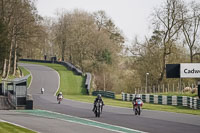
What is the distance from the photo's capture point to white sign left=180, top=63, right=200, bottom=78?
41812 mm

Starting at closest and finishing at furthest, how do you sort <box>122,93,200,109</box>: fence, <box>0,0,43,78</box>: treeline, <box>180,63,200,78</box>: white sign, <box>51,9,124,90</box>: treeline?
1. <box>122,93,200,109</box>: fence
2. <box>180,63,200,78</box>: white sign
3. <box>0,0,43,78</box>: treeline
4. <box>51,9,124,90</box>: treeline

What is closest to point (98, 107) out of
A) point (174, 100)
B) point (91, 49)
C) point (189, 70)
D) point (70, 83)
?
point (174, 100)

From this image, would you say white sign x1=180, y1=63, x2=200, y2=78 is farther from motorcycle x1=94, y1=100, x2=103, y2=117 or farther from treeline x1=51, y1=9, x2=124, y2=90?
treeline x1=51, y1=9, x2=124, y2=90

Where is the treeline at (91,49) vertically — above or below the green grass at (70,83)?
above

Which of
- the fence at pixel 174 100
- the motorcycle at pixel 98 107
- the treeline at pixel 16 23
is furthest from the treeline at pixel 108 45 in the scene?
the motorcycle at pixel 98 107

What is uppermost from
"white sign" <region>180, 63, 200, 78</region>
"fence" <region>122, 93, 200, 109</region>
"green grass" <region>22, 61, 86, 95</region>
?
"white sign" <region>180, 63, 200, 78</region>

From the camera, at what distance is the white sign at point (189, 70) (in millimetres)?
41812

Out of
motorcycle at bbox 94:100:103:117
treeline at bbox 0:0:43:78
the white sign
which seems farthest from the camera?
treeline at bbox 0:0:43:78

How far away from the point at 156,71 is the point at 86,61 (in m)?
24.9

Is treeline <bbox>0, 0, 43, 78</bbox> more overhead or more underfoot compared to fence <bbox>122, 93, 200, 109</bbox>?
more overhead

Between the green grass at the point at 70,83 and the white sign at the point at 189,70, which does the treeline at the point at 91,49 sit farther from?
the white sign at the point at 189,70

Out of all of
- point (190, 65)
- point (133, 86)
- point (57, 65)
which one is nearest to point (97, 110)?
point (190, 65)

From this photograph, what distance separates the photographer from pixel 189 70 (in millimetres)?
42312

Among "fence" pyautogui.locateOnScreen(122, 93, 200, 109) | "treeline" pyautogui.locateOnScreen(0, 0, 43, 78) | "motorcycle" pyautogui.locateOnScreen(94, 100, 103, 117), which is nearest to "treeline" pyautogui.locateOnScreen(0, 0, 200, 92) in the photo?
"treeline" pyautogui.locateOnScreen(0, 0, 43, 78)
